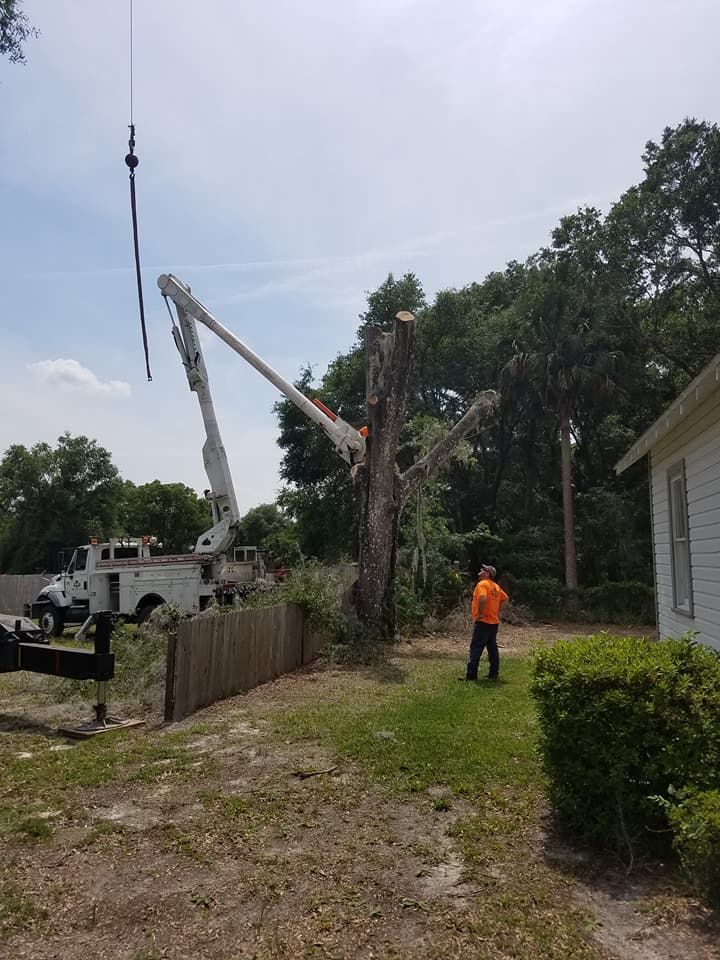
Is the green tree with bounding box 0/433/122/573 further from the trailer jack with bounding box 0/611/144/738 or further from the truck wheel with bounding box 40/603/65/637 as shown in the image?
the trailer jack with bounding box 0/611/144/738

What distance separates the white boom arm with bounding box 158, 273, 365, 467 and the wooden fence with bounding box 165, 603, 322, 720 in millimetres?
5267

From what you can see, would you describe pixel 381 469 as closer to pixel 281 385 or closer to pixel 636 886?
pixel 281 385

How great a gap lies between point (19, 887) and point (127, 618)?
14022 millimetres

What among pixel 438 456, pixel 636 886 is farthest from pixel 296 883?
pixel 438 456

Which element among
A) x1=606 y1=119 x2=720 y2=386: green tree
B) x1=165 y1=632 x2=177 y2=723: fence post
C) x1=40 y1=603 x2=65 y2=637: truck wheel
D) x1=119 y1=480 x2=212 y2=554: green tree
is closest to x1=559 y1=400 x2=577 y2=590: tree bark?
x1=606 y1=119 x2=720 y2=386: green tree

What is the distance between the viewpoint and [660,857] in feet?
13.2

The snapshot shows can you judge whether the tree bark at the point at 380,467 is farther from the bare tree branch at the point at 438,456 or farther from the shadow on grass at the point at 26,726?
the shadow on grass at the point at 26,726

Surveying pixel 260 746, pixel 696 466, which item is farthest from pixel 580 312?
pixel 260 746

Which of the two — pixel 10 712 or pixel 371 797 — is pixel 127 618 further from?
pixel 371 797

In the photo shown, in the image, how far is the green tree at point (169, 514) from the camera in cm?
4938

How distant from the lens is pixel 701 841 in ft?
11.0

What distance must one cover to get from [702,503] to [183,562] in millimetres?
13344

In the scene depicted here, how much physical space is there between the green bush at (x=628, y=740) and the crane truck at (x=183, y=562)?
1263 cm

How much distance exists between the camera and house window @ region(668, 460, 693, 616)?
7.46m
